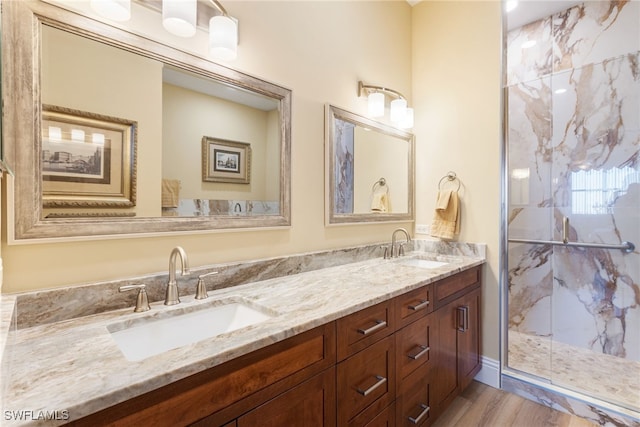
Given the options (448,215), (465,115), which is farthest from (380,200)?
(465,115)

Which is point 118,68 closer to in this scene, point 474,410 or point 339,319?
point 339,319

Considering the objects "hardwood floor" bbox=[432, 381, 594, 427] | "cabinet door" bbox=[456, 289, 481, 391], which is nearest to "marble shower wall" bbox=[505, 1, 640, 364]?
"cabinet door" bbox=[456, 289, 481, 391]

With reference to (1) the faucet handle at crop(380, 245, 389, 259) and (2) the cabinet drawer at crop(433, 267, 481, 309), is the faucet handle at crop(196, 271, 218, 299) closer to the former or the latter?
(2) the cabinet drawer at crop(433, 267, 481, 309)

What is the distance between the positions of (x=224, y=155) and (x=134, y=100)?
15.8 inches

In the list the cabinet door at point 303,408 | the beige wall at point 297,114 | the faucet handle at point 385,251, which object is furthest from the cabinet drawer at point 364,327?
the faucet handle at point 385,251

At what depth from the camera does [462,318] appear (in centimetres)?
191

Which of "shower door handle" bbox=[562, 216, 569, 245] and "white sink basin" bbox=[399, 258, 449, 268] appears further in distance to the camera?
"shower door handle" bbox=[562, 216, 569, 245]

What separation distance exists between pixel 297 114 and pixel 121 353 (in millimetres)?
1371

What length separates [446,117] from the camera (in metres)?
2.45

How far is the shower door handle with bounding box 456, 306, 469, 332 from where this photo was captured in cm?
189

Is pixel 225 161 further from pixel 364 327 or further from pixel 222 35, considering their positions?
pixel 364 327

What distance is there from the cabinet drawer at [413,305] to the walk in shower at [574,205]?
98 centimetres

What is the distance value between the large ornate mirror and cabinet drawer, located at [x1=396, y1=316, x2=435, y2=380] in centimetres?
87

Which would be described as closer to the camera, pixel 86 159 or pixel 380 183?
pixel 86 159
